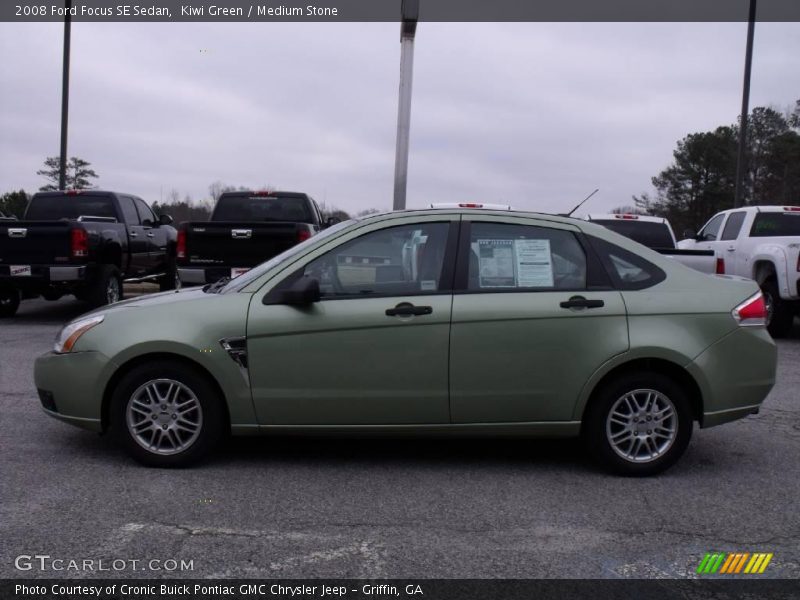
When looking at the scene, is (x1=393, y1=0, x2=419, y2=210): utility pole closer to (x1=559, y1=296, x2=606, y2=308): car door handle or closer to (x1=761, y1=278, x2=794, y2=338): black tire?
(x1=761, y1=278, x2=794, y2=338): black tire

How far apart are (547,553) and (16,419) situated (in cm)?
441

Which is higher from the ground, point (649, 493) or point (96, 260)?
point (96, 260)

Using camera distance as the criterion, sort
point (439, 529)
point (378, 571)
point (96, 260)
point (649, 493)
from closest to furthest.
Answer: point (378, 571), point (439, 529), point (649, 493), point (96, 260)

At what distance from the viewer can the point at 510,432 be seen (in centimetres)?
524

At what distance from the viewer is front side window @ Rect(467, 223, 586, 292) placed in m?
5.28

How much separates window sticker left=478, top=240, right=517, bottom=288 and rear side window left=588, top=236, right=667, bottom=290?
22.1 inches

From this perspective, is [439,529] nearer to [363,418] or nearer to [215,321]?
[363,418]

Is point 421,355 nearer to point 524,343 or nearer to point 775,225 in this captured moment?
point 524,343

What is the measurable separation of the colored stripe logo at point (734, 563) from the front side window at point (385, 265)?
216 cm

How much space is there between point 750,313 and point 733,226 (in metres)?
9.31

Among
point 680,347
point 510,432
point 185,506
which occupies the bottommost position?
point 185,506

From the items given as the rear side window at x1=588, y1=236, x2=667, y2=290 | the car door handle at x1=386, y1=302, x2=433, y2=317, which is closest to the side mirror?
the car door handle at x1=386, y1=302, x2=433, y2=317

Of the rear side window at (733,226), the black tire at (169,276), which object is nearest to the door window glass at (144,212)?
the black tire at (169,276)

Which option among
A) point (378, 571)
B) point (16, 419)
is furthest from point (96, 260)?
point (378, 571)
